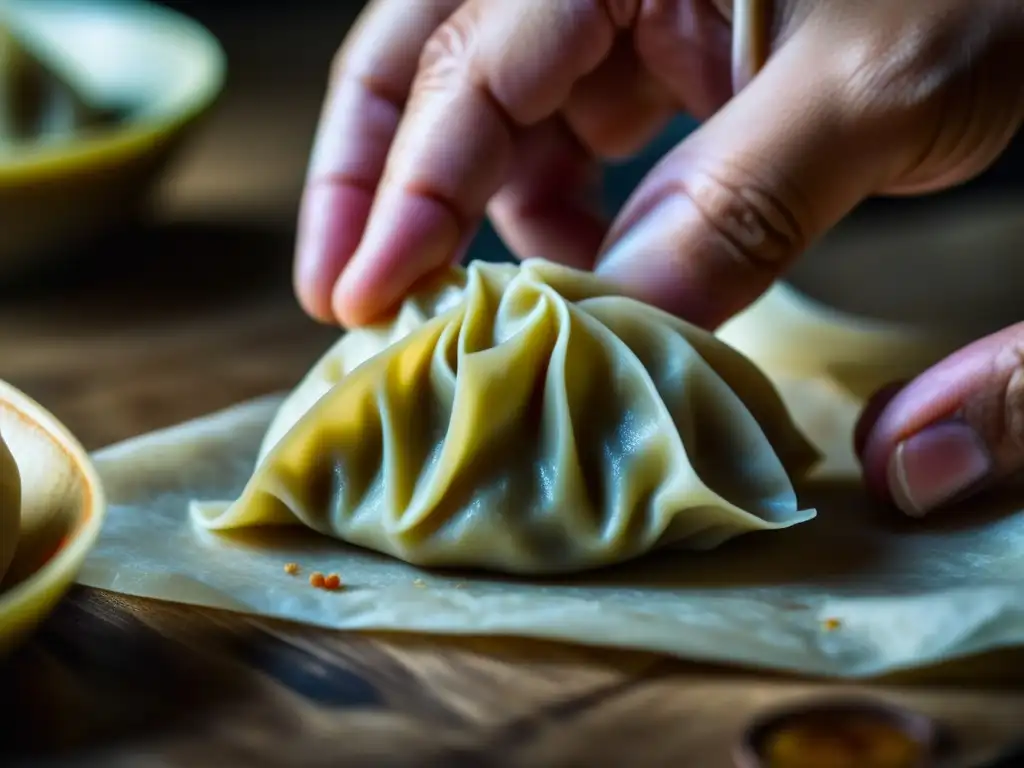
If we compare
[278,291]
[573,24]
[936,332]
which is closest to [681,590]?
[573,24]

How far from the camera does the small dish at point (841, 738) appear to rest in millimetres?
1104

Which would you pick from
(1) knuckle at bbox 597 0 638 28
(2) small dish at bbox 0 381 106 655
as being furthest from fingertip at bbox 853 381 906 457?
(2) small dish at bbox 0 381 106 655

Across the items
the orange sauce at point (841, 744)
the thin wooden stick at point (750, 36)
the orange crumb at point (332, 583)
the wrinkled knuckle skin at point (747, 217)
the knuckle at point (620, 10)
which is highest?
the thin wooden stick at point (750, 36)

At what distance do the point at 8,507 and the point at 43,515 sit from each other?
0.13 m

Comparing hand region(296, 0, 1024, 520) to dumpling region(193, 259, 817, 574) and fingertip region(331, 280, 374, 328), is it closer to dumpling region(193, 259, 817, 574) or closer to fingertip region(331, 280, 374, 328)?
fingertip region(331, 280, 374, 328)

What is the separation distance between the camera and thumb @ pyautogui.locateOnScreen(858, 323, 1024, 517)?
5.03ft

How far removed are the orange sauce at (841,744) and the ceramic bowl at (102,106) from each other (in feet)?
5.63

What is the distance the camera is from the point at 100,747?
3.84 ft

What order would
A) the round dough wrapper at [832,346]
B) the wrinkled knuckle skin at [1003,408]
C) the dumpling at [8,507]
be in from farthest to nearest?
the round dough wrapper at [832,346] < the wrinkled knuckle skin at [1003,408] < the dumpling at [8,507]

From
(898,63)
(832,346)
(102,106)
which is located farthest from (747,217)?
(102,106)

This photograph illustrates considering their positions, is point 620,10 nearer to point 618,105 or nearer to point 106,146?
point 618,105

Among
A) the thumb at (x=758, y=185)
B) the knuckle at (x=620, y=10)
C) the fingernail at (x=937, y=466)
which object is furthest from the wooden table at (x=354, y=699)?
the knuckle at (x=620, y=10)

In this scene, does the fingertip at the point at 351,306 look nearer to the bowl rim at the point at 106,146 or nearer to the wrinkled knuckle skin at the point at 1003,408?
the wrinkled knuckle skin at the point at 1003,408

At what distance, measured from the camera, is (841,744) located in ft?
3.69
